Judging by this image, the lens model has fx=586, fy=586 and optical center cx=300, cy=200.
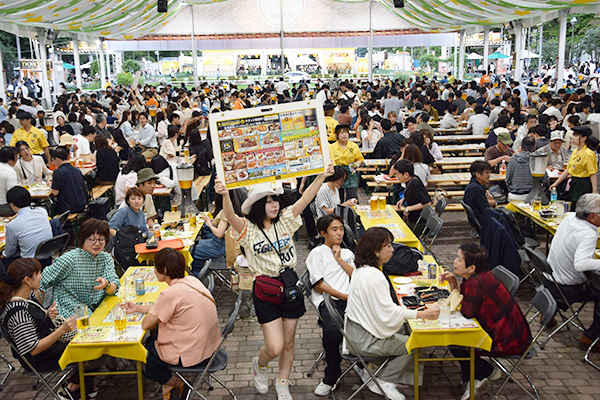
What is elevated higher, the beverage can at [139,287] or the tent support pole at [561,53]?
the tent support pole at [561,53]

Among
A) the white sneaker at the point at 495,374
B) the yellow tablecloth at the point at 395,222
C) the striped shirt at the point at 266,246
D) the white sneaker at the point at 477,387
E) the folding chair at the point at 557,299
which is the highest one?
the striped shirt at the point at 266,246

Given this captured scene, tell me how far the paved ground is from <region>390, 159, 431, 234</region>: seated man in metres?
2.17

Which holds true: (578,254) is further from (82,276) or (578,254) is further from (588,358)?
(82,276)

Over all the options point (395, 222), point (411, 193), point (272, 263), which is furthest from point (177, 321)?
point (411, 193)

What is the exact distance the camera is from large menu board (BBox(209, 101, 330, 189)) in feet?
13.6

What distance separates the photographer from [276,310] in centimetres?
449

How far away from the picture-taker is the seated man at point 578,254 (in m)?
5.23

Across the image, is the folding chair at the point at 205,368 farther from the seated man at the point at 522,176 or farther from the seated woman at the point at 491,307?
the seated man at the point at 522,176

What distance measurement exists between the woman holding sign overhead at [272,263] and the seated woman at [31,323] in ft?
4.65

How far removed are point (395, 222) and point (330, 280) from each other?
222 centimetres

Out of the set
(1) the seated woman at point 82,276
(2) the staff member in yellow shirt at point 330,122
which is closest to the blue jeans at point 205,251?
(1) the seated woman at point 82,276

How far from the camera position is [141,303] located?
4.95 meters

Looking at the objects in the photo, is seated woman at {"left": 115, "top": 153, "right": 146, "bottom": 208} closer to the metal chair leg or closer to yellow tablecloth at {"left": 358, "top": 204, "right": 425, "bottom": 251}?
yellow tablecloth at {"left": 358, "top": 204, "right": 425, "bottom": 251}

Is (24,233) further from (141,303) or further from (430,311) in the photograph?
(430,311)
